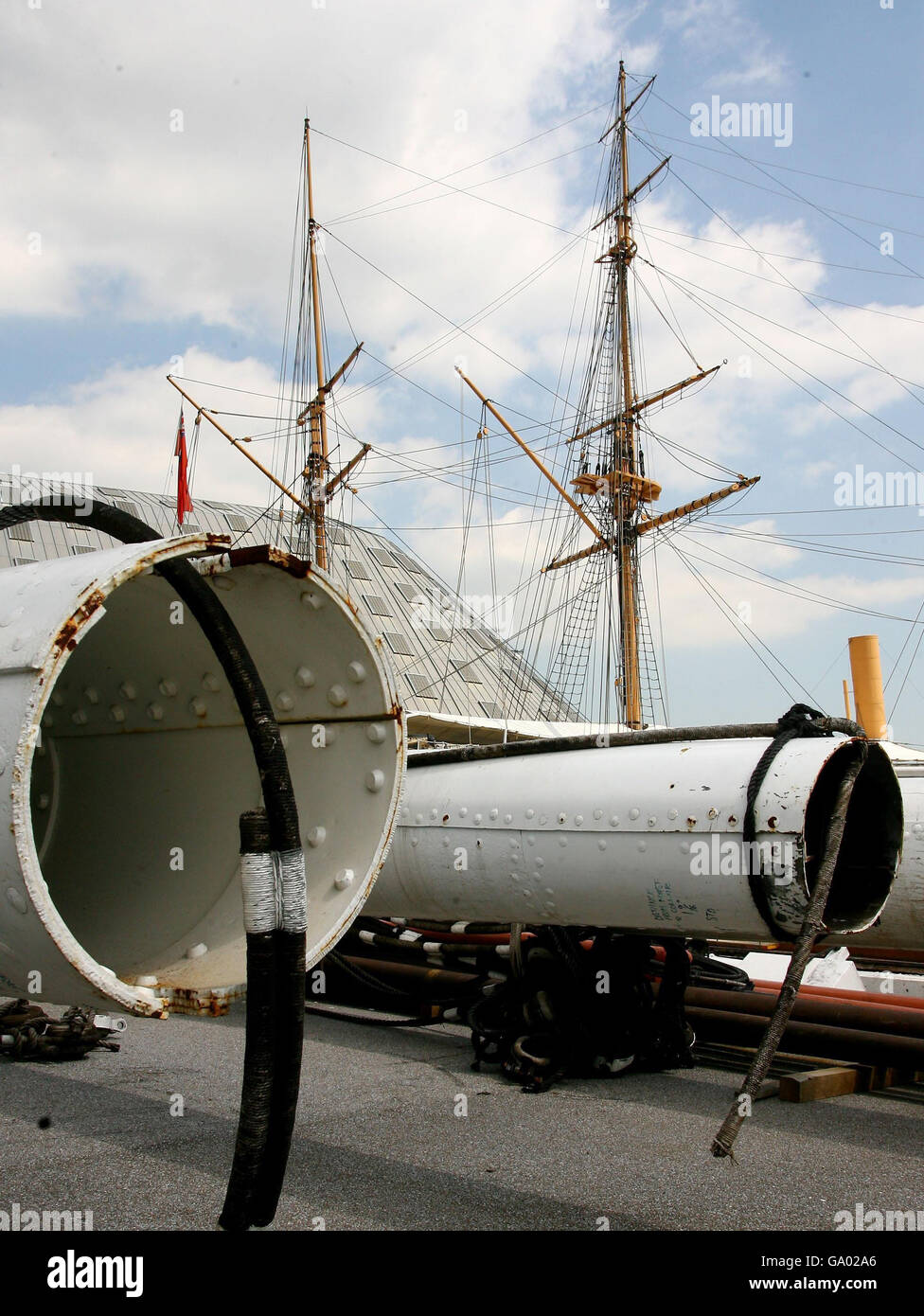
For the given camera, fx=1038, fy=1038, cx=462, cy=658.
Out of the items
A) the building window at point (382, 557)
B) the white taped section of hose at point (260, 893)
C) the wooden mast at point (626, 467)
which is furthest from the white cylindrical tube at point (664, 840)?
the building window at point (382, 557)

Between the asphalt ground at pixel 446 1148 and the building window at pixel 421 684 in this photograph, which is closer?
the asphalt ground at pixel 446 1148

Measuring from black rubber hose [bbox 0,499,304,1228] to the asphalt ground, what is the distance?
88 cm

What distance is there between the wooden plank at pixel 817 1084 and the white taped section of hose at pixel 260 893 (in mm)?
3524

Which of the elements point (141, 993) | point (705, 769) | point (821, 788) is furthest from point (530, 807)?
point (141, 993)

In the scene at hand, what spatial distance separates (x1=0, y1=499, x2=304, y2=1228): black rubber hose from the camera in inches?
94.0

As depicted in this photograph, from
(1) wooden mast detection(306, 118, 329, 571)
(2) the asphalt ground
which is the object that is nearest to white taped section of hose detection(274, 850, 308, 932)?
(2) the asphalt ground

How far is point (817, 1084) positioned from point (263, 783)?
3.74 meters

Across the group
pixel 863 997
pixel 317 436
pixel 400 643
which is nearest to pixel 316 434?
pixel 317 436

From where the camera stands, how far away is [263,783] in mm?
2404

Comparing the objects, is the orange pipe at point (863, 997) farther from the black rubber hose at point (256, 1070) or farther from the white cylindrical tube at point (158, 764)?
the black rubber hose at point (256, 1070)

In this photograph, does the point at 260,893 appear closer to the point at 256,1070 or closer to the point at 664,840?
the point at 256,1070

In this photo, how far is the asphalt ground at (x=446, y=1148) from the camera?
3.33 m
